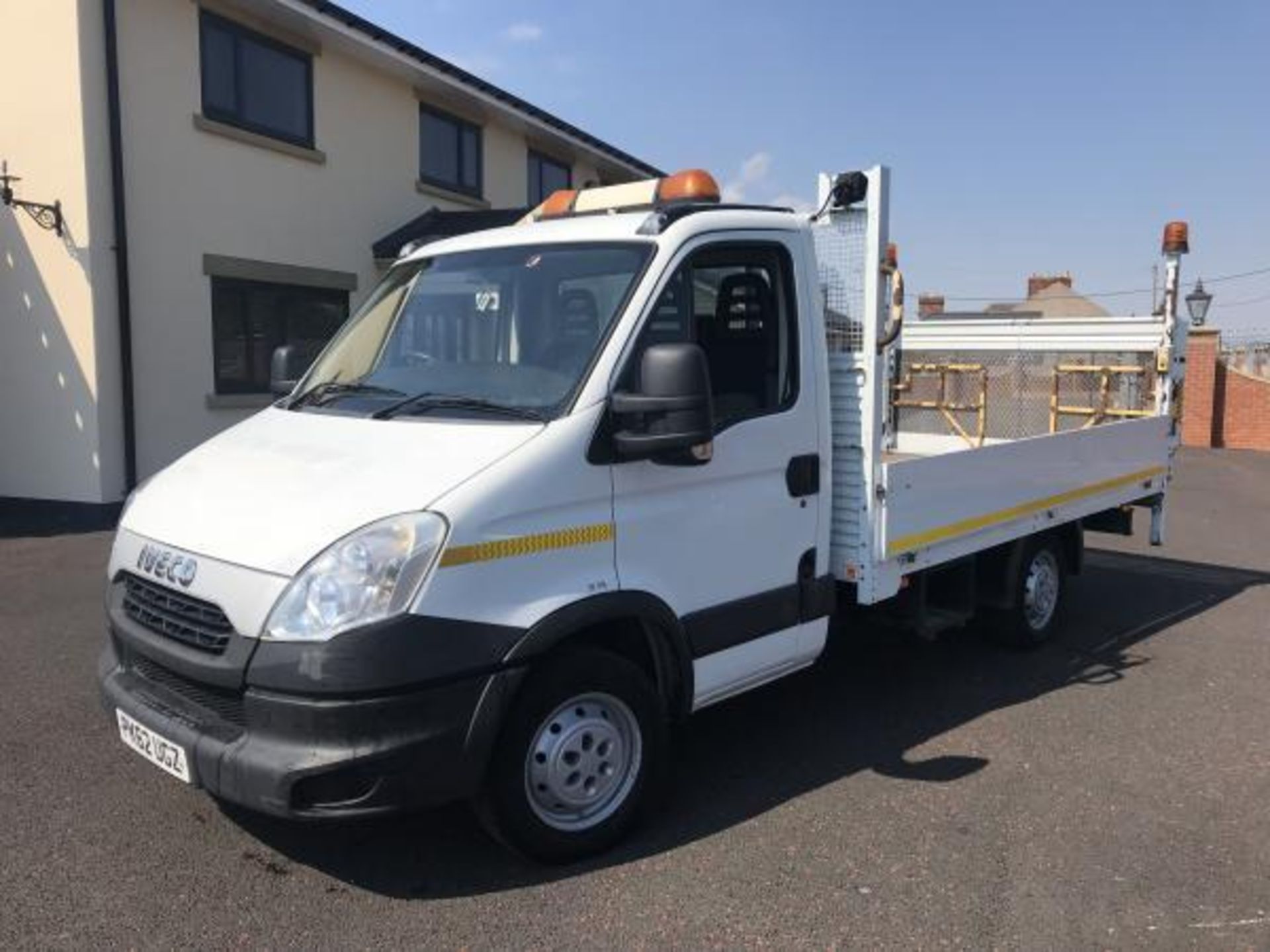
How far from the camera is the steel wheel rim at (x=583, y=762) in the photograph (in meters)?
3.34

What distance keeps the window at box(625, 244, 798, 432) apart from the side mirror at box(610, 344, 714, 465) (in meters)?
0.43

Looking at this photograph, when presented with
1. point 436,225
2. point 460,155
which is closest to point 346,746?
point 436,225

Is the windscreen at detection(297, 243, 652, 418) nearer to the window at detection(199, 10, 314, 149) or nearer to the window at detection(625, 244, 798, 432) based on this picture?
the window at detection(625, 244, 798, 432)

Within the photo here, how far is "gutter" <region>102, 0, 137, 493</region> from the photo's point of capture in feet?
31.8

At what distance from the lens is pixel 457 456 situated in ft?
10.6

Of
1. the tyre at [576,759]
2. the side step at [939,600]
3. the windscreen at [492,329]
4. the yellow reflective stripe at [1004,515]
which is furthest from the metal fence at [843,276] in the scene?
the tyre at [576,759]

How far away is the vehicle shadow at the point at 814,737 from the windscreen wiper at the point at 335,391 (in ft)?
5.19

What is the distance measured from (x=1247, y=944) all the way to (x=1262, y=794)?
1306 millimetres

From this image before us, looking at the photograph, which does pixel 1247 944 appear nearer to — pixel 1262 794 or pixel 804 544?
pixel 1262 794

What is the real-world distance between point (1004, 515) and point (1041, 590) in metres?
1.06

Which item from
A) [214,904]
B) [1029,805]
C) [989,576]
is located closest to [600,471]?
[214,904]

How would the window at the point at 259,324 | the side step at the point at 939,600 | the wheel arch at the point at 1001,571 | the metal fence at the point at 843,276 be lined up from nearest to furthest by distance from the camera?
the metal fence at the point at 843,276, the side step at the point at 939,600, the wheel arch at the point at 1001,571, the window at the point at 259,324

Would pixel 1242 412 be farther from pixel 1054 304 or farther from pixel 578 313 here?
pixel 578 313

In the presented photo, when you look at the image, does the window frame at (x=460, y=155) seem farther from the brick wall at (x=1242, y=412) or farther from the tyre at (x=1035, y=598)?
the brick wall at (x=1242, y=412)
